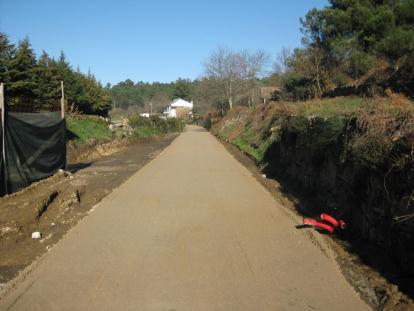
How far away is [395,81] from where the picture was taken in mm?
19828

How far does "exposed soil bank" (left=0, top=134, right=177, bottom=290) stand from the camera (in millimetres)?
6992

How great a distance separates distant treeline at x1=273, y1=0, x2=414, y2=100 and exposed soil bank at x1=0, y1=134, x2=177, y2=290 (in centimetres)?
1183

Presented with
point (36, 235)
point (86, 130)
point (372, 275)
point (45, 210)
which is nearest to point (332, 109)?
point (45, 210)

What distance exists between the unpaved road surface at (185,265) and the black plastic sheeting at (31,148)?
2.66 metres

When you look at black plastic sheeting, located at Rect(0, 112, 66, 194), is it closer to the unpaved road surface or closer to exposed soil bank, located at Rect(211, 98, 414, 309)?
the unpaved road surface

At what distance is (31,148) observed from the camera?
40.9 feet

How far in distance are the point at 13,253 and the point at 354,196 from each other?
577 cm

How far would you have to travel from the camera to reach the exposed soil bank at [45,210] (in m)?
6.99

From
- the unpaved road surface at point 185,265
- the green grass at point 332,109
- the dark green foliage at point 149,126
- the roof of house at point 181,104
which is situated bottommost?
the unpaved road surface at point 185,265

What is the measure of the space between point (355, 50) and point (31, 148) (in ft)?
70.9

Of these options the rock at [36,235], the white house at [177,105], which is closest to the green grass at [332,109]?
the rock at [36,235]

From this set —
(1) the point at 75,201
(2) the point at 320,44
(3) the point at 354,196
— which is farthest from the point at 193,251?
(2) the point at 320,44

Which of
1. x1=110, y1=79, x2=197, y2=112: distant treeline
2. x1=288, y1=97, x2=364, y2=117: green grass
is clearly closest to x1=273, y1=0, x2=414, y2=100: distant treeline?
x1=288, y1=97, x2=364, y2=117: green grass

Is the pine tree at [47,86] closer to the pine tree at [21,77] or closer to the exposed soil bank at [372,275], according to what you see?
the pine tree at [21,77]
